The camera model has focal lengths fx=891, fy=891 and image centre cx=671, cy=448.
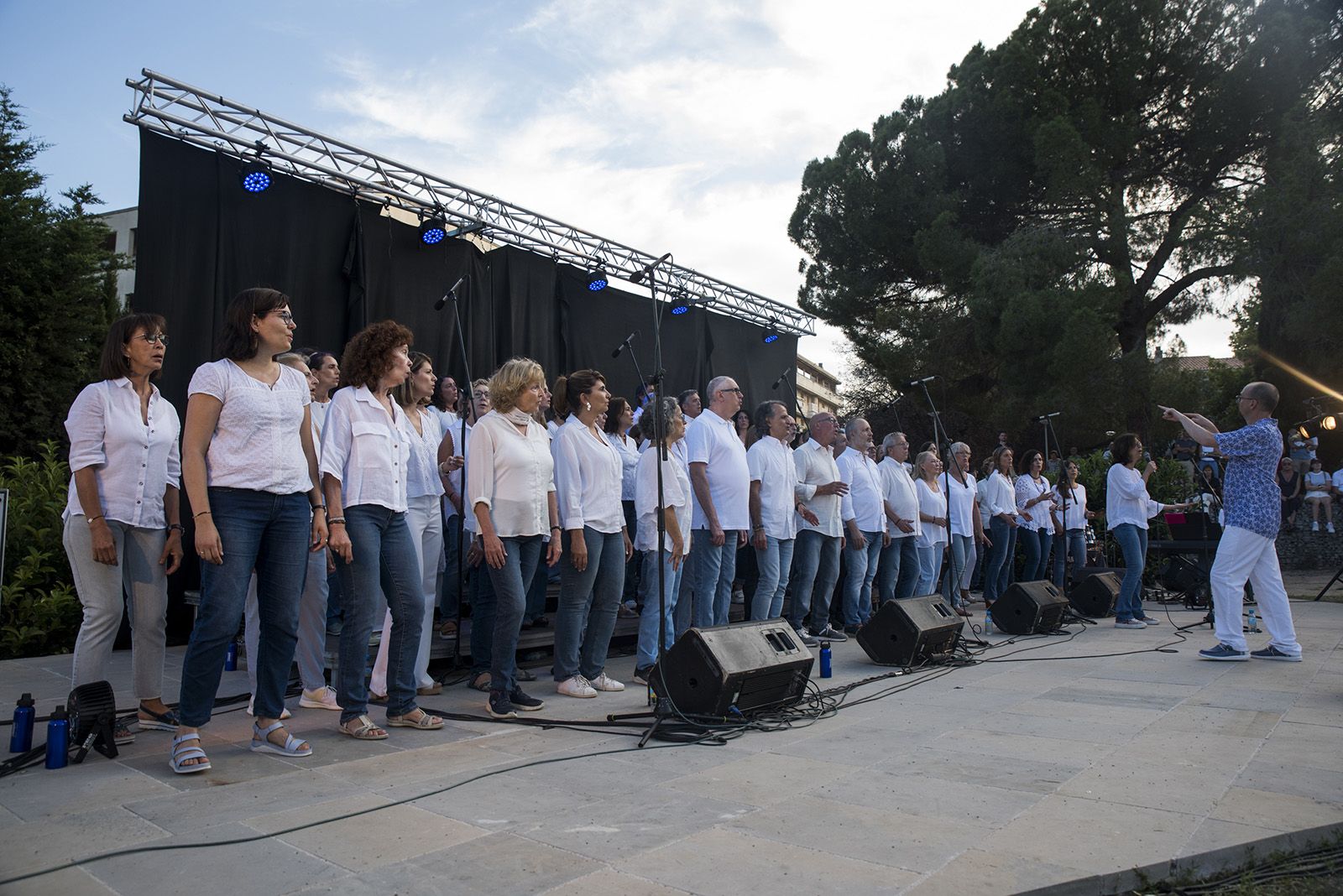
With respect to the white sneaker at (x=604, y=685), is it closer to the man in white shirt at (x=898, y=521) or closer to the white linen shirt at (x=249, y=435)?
the white linen shirt at (x=249, y=435)

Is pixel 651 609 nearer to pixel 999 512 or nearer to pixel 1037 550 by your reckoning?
pixel 999 512

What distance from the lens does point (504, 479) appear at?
4.62 meters

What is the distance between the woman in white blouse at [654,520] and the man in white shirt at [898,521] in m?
3.53

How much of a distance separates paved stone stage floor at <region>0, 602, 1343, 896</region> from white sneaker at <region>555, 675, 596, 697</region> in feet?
1.06

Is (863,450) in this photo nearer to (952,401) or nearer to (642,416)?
(642,416)

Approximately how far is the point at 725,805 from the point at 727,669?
3.77ft

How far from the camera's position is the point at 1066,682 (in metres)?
5.60

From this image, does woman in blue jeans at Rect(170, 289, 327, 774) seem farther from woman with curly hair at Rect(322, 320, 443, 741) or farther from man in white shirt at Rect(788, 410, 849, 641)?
man in white shirt at Rect(788, 410, 849, 641)

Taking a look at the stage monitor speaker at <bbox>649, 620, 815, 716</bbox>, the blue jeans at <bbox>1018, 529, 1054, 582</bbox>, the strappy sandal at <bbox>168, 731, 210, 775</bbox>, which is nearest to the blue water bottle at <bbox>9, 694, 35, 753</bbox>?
the strappy sandal at <bbox>168, 731, 210, 775</bbox>

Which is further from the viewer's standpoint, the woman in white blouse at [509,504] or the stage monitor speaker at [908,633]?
the stage monitor speaker at [908,633]

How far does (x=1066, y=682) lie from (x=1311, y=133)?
16.2 m

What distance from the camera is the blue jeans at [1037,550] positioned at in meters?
11.0

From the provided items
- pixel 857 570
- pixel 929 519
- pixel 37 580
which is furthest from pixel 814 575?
pixel 37 580

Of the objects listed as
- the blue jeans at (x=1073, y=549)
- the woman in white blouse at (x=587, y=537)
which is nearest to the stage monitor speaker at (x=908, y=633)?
the woman in white blouse at (x=587, y=537)
